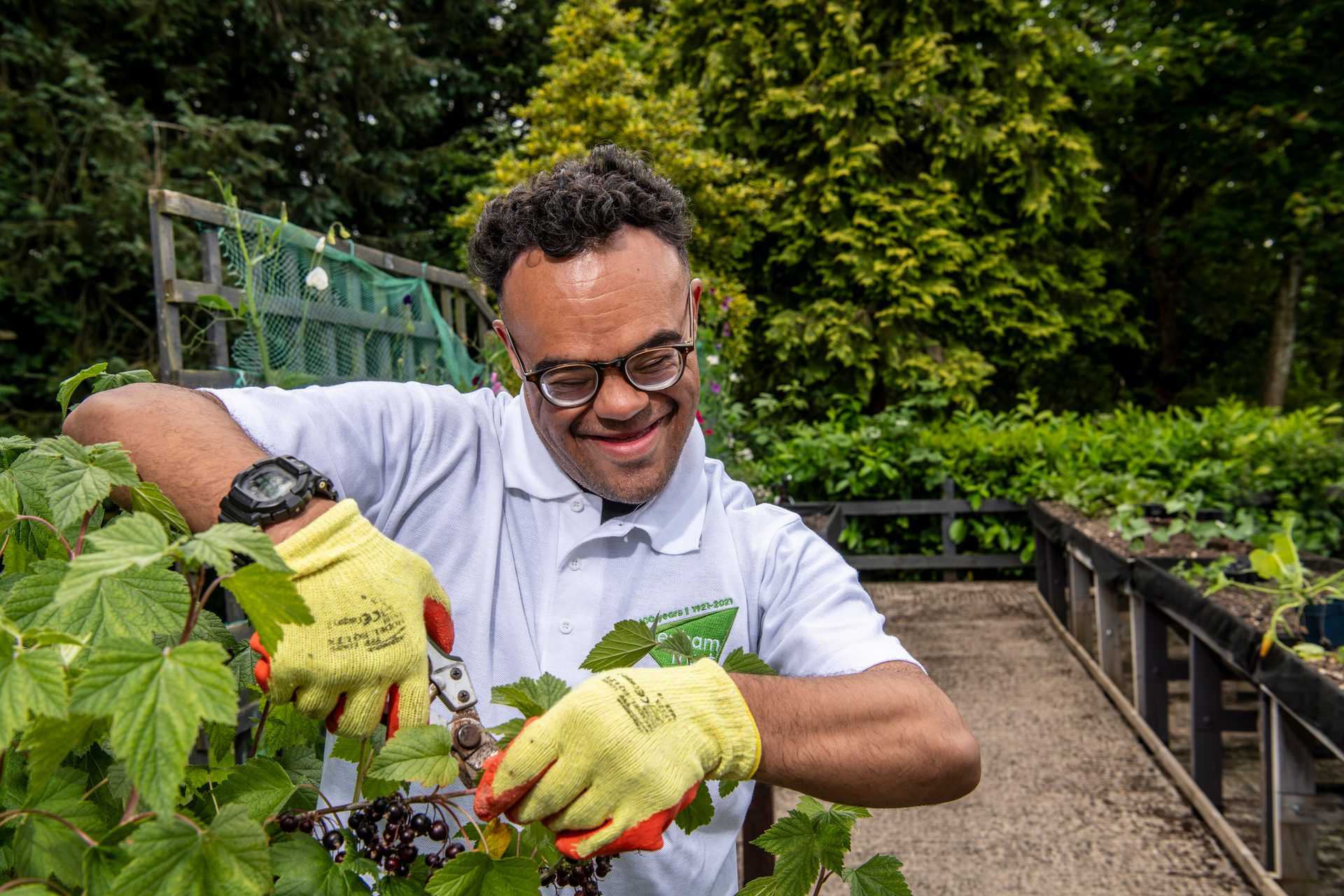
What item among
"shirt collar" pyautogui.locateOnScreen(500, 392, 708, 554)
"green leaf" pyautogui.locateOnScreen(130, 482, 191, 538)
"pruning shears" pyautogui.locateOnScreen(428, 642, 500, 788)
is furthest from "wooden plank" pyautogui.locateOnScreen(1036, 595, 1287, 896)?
"green leaf" pyautogui.locateOnScreen(130, 482, 191, 538)

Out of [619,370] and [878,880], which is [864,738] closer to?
[878,880]

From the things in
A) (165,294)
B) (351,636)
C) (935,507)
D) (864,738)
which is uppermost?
(165,294)

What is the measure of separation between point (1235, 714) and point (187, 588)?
406 centimetres

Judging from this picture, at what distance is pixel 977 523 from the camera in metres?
8.15

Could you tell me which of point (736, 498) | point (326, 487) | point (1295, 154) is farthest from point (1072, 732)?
point (1295, 154)

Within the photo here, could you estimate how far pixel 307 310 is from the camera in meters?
3.66

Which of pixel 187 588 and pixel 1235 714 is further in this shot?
pixel 1235 714

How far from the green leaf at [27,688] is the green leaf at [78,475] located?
0.61 feet

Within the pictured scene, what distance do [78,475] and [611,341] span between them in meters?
0.88

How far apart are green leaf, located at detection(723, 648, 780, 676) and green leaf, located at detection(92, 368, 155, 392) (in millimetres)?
856

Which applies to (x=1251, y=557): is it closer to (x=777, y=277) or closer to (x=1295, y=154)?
(x=777, y=277)

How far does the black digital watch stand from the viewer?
106 cm

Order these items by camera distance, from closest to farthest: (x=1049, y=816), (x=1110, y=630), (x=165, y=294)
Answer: (x=165, y=294), (x=1049, y=816), (x=1110, y=630)

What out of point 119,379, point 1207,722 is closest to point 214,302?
point 119,379
